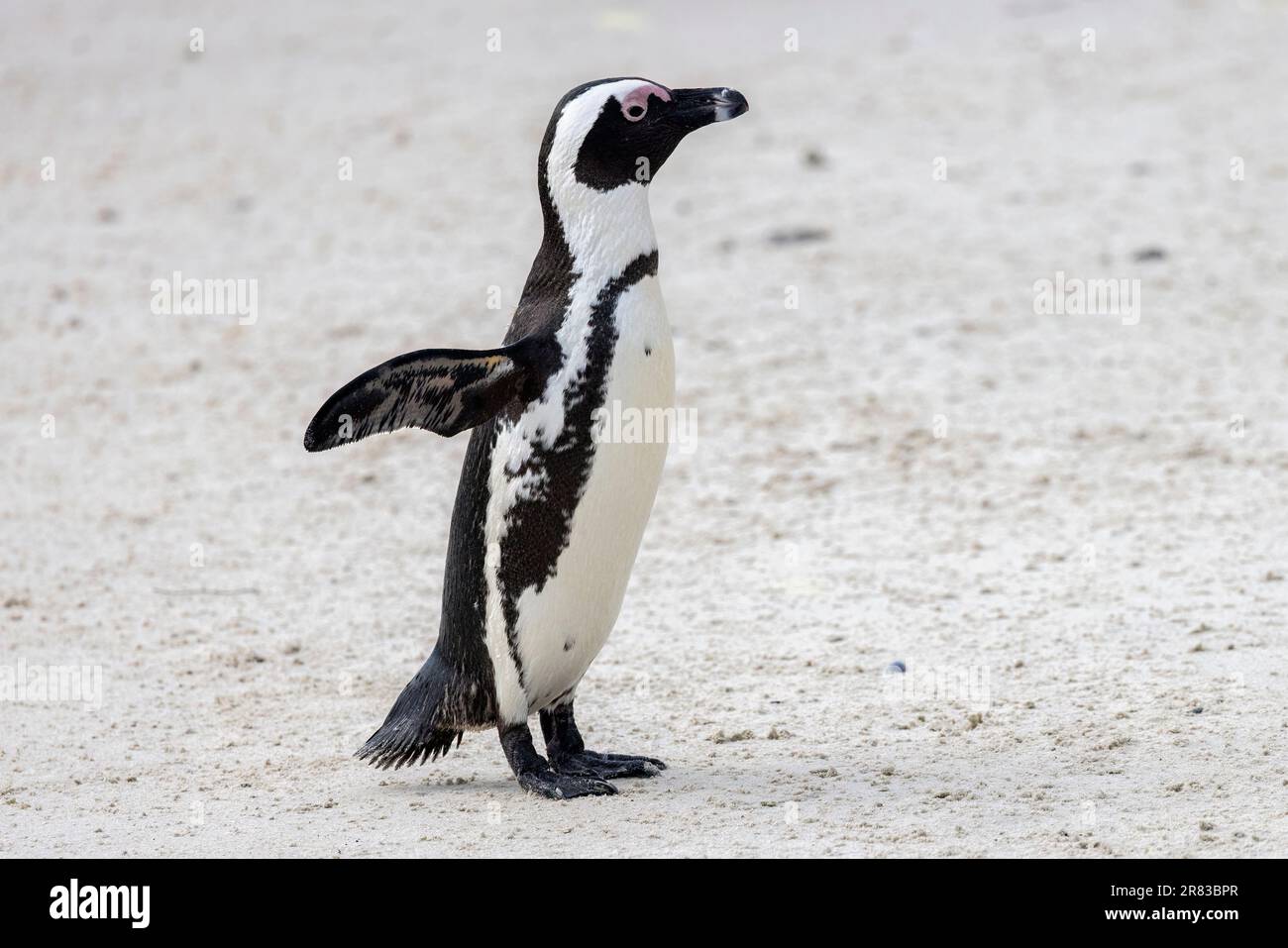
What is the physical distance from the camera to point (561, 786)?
4.43 metres

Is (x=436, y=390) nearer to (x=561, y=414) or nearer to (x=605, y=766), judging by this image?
(x=561, y=414)

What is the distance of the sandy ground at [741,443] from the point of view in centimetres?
452

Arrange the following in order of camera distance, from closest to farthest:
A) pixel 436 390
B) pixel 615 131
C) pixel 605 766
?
pixel 436 390 → pixel 615 131 → pixel 605 766

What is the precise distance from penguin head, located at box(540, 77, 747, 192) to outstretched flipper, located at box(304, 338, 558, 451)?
429 millimetres

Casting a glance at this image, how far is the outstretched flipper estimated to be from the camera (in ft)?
13.4

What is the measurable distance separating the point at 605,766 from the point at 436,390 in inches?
41.9

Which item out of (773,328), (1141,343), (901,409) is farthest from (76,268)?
(1141,343)

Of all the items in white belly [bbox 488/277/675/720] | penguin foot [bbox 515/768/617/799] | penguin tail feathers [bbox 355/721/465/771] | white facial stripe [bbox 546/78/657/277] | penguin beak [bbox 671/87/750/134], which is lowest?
penguin foot [bbox 515/768/617/799]

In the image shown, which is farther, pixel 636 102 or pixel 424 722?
pixel 424 722

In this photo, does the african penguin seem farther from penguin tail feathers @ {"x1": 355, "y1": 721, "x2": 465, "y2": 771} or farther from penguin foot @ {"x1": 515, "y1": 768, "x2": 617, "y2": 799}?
penguin tail feathers @ {"x1": 355, "y1": 721, "x2": 465, "y2": 771}

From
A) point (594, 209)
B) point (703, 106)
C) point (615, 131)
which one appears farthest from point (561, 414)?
point (703, 106)

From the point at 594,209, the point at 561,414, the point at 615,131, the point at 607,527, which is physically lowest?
the point at 607,527

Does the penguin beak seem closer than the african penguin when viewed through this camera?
No

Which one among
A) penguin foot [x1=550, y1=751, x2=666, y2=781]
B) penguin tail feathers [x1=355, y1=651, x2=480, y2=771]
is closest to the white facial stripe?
penguin tail feathers [x1=355, y1=651, x2=480, y2=771]
